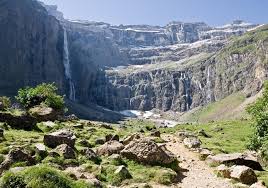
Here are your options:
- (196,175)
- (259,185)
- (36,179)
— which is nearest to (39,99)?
(196,175)

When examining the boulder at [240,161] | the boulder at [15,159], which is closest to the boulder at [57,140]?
the boulder at [15,159]

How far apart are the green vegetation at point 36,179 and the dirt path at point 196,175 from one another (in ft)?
40.6

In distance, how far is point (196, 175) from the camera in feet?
123

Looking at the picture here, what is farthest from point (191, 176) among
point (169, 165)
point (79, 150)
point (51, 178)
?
point (51, 178)

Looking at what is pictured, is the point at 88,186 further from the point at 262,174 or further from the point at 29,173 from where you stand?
the point at 262,174

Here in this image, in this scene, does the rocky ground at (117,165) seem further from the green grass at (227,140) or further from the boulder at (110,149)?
the green grass at (227,140)

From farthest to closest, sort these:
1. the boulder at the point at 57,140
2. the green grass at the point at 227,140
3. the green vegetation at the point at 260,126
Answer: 1. the green grass at the point at 227,140
2. the green vegetation at the point at 260,126
3. the boulder at the point at 57,140

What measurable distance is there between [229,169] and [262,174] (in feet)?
11.0

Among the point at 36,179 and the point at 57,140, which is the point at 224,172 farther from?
the point at 36,179

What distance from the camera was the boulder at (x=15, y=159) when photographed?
30.5 meters

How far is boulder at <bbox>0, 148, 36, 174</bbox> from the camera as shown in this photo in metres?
30.5

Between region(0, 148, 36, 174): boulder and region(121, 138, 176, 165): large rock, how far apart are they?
9.58m

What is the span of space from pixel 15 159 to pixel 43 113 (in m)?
44.8

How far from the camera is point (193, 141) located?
56906 millimetres
